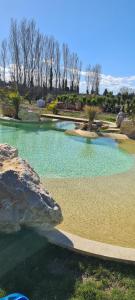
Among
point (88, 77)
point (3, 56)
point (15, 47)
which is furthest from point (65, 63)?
point (15, 47)

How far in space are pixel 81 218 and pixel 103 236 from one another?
0.59 m

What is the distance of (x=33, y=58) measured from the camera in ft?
128

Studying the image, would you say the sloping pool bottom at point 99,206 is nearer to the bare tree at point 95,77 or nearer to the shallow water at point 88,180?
the shallow water at point 88,180

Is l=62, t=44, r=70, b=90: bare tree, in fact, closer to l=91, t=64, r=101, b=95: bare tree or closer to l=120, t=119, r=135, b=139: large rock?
l=91, t=64, r=101, b=95: bare tree

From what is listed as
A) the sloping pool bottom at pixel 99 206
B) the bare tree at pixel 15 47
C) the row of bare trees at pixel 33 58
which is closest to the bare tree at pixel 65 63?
the row of bare trees at pixel 33 58

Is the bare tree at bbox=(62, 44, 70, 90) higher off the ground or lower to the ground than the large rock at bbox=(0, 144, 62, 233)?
higher

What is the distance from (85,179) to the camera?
679cm

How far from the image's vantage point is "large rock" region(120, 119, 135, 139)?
13.9 metres

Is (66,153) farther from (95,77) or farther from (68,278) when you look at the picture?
(95,77)

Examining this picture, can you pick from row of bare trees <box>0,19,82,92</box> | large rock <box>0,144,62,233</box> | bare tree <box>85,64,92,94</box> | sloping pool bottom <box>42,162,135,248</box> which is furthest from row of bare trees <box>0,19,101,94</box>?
large rock <box>0,144,62,233</box>

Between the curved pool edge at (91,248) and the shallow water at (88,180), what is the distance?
25.0 inches

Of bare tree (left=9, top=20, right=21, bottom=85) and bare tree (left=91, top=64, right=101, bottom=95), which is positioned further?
bare tree (left=91, top=64, right=101, bottom=95)

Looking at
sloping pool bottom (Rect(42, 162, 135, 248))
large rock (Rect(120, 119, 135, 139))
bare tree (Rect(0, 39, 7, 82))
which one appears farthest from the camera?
bare tree (Rect(0, 39, 7, 82))

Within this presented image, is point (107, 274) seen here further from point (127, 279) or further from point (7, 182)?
point (7, 182)
